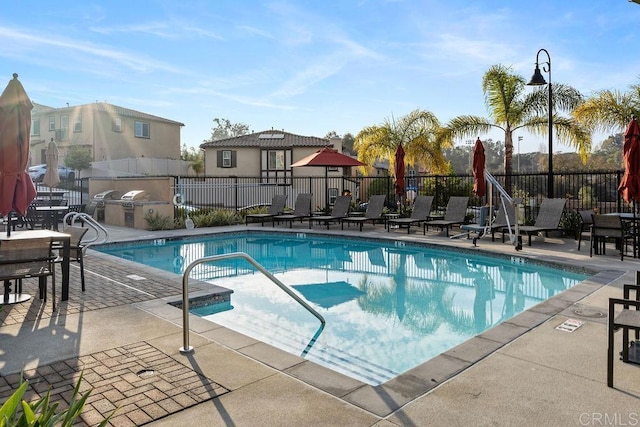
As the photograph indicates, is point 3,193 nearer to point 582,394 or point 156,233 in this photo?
point 582,394

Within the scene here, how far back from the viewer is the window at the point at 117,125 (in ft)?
109

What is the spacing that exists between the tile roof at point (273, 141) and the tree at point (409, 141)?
9.67 m

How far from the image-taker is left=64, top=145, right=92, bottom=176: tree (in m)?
29.5

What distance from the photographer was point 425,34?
11.8 meters

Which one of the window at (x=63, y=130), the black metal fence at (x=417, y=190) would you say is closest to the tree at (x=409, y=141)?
the black metal fence at (x=417, y=190)

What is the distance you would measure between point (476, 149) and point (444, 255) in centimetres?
306

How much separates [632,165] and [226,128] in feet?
269

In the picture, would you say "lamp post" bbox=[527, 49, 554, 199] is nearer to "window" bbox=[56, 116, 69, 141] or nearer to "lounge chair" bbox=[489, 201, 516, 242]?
"lounge chair" bbox=[489, 201, 516, 242]

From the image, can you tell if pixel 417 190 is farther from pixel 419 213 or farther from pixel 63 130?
pixel 63 130

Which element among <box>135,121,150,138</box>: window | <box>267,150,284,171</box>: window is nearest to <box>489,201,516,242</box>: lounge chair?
<box>267,150,284,171</box>: window

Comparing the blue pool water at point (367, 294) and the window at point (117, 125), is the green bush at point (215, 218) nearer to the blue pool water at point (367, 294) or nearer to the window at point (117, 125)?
the blue pool water at point (367, 294)

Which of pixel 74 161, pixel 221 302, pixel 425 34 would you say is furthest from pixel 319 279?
pixel 74 161

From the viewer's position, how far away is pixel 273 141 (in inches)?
1225

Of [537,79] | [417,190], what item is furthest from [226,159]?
[537,79]
